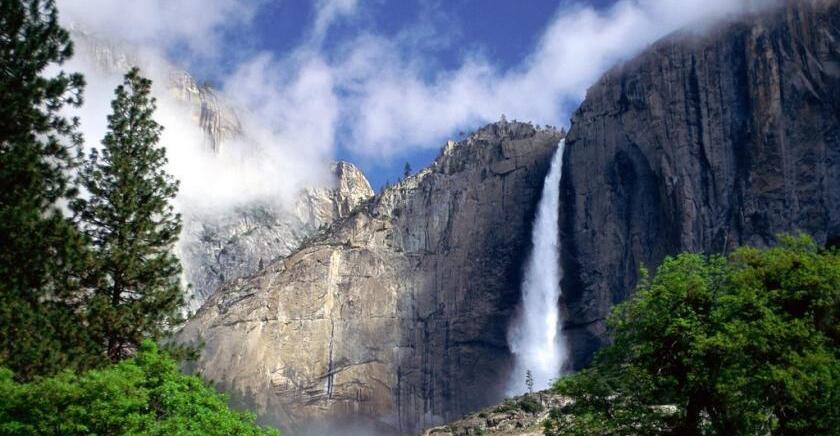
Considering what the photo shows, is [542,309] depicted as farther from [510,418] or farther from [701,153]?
[510,418]

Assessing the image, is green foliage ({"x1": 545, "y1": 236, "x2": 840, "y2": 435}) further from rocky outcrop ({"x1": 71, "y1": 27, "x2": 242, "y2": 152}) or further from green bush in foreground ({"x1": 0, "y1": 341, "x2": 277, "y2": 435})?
rocky outcrop ({"x1": 71, "y1": 27, "x2": 242, "y2": 152})

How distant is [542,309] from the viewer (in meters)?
97.4

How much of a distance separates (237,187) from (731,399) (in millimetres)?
155200

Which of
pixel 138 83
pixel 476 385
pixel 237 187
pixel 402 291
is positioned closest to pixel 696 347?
pixel 138 83

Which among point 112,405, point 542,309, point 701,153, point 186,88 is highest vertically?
point 186,88

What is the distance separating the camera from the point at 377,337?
4151 inches

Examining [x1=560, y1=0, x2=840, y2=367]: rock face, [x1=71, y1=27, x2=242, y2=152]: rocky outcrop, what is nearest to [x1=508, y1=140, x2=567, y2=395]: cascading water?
[x1=560, y1=0, x2=840, y2=367]: rock face

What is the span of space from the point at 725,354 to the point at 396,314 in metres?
81.6

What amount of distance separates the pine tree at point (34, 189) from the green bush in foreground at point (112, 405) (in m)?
2.05

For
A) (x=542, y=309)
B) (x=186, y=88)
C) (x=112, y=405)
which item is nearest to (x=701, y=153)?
(x=542, y=309)

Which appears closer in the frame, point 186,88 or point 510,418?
point 510,418

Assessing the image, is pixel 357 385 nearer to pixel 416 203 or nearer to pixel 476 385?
pixel 476 385

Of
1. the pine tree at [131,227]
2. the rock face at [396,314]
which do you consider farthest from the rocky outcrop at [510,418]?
the pine tree at [131,227]

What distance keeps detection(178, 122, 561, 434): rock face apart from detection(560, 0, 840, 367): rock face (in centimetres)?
1015
